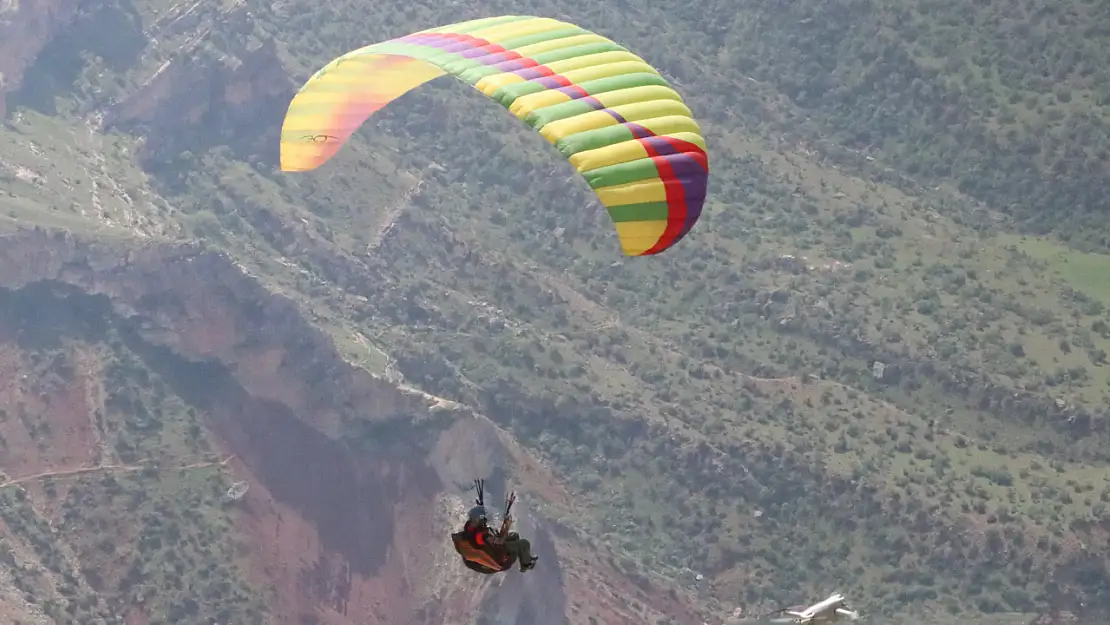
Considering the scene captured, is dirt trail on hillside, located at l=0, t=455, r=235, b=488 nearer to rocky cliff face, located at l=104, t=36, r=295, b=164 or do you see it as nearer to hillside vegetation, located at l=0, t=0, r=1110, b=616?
hillside vegetation, located at l=0, t=0, r=1110, b=616

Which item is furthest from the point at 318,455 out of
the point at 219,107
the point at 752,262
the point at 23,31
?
the point at 23,31

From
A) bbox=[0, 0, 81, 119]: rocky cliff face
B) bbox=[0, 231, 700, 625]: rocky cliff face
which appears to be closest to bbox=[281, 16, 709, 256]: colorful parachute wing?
bbox=[0, 231, 700, 625]: rocky cliff face

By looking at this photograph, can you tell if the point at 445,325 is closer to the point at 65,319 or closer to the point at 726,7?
the point at 65,319

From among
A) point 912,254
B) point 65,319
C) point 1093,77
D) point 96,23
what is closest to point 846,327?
point 912,254

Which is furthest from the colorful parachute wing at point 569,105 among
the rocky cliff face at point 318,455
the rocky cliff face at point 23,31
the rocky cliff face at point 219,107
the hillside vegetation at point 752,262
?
the rocky cliff face at point 23,31

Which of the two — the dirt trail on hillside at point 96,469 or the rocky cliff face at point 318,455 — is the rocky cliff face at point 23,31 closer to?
the rocky cliff face at point 318,455
